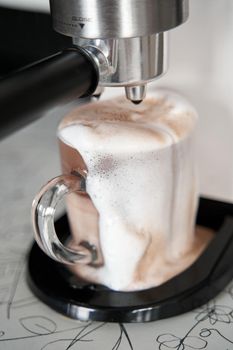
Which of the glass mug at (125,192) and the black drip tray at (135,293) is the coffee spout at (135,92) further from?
the black drip tray at (135,293)

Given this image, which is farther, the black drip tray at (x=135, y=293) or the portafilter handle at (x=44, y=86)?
the black drip tray at (x=135, y=293)

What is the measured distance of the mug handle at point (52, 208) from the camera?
35 centimetres

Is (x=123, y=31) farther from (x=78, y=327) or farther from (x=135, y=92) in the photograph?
(x=78, y=327)

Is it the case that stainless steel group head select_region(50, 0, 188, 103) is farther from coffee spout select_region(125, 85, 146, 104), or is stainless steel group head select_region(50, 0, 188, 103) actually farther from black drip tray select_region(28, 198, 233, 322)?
black drip tray select_region(28, 198, 233, 322)

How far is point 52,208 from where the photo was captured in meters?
0.35

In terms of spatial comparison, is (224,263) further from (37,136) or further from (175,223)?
(37,136)

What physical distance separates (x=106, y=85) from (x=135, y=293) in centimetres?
14

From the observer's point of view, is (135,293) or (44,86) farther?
(135,293)

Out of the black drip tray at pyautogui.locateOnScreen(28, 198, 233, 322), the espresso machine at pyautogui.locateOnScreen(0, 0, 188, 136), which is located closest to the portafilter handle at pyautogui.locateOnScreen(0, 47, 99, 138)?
the espresso machine at pyautogui.locateOnScreen(0, 0, 188, 136)

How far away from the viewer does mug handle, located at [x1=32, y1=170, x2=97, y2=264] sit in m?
0.35

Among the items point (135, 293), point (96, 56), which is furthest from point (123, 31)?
point (135, 293)

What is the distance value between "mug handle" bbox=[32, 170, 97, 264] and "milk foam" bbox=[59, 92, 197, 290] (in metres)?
0.01

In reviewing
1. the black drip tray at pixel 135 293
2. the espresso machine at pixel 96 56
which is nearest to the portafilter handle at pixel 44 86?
the espresso machine at pixel 96 56

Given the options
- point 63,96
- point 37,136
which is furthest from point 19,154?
point 63,96
